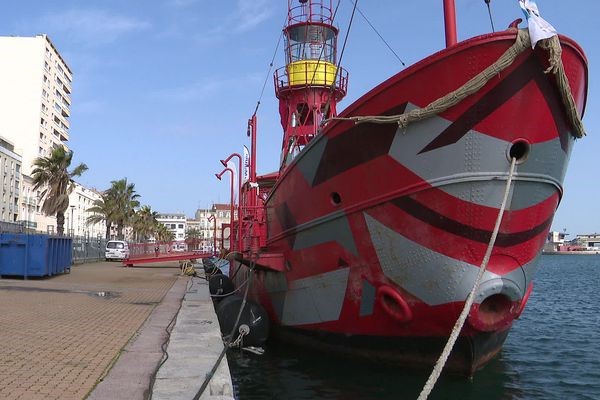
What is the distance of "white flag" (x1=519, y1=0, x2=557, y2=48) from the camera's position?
5520mm

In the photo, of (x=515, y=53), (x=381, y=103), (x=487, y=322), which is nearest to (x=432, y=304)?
(x=487, y=322)

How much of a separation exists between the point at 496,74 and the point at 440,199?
1463mm

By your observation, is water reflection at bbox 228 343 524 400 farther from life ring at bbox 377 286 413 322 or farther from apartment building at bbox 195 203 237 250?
apartment building at bbox 195 203 237 250

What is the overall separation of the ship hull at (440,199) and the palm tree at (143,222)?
63077mm

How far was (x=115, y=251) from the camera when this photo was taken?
38000mm

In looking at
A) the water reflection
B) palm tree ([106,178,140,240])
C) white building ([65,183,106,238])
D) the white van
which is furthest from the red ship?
white building ([65,183,106,238])

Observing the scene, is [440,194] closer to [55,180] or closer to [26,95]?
[55,180]

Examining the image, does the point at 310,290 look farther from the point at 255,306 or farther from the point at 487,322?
the point at 487,322

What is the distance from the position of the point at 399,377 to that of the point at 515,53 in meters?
4.08

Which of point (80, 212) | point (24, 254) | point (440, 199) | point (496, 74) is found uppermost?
point (80, 212)

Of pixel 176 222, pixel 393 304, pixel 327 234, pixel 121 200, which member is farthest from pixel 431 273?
pixel 176 222

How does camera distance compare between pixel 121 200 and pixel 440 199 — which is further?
pixel 121 200

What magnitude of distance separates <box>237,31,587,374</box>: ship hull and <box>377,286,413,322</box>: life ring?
1cm

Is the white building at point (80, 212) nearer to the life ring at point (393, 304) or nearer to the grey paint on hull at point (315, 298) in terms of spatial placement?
the grey paint on hull at point (315, 298)
